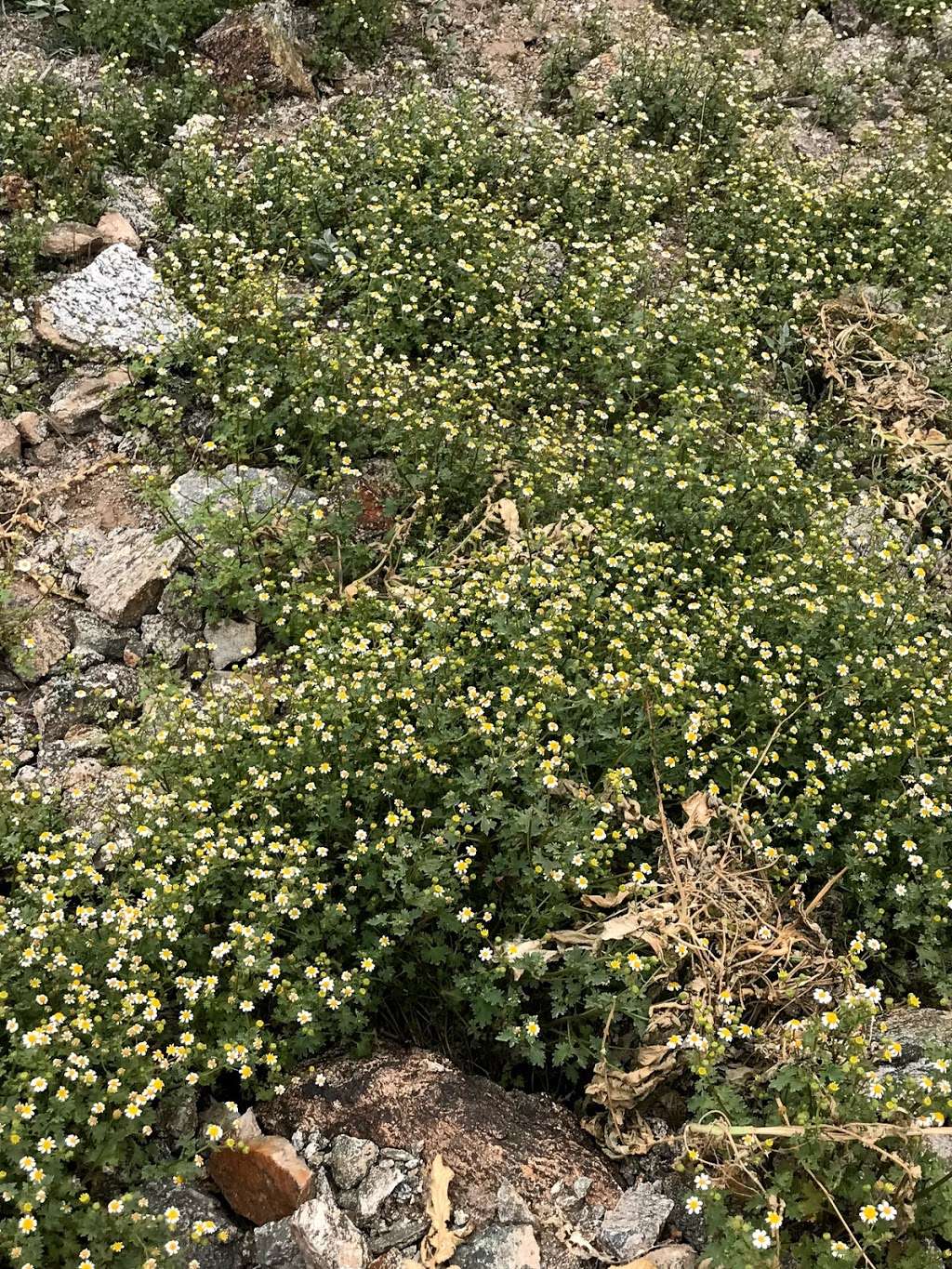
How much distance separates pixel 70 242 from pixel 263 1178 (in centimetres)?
668

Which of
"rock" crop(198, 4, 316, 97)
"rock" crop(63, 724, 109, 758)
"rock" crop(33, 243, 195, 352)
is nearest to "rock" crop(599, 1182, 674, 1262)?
"rock" crop(63, 724, 109, 758)

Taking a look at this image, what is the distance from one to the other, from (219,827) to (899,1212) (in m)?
2.94

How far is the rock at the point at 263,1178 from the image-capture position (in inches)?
139

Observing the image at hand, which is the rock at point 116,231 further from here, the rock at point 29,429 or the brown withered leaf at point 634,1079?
the brown withered leaf at point 634,1079

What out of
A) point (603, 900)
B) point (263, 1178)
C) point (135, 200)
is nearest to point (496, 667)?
point (603, 900)

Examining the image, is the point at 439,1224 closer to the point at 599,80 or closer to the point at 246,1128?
the point at 246,1128

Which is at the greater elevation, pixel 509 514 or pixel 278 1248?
pixel 509 514

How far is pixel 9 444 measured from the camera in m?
6.41

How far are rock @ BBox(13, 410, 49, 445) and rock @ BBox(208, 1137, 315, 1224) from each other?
4722 millimetres

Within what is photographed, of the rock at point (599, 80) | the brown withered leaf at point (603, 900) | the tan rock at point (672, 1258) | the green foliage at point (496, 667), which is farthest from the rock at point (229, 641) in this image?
the rock at point (599, 80)

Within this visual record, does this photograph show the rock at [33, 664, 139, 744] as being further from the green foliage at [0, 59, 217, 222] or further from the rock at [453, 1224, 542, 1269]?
the green foliage at [0, 59, 217, 222]

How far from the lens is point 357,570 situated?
6.10 metres

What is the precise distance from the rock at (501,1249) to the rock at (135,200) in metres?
7.47

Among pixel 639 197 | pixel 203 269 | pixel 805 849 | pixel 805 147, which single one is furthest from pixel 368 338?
pixel 805 147
